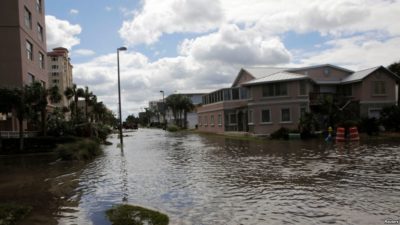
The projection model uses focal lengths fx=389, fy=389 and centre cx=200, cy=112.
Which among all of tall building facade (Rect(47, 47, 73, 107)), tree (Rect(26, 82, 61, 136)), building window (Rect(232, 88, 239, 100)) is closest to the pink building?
building window (Rect(232, 88, 239, 100))

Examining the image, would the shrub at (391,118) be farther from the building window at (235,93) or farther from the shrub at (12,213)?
the shrub at (12,213)

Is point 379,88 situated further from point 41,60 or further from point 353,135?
point 41,60

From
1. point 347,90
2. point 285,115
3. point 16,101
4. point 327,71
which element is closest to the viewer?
point 16,101

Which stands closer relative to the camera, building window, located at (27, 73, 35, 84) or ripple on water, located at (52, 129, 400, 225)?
ripple on water, located at (52, 129, 400, 225)

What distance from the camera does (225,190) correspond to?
492 inches

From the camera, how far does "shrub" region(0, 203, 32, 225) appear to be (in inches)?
346

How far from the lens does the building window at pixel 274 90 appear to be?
137ft

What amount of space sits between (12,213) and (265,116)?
3576cm

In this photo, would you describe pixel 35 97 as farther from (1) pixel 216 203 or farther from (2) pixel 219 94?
(2) pixel 219 94

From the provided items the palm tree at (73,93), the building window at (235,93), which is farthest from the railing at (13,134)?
the building window at (235,93)

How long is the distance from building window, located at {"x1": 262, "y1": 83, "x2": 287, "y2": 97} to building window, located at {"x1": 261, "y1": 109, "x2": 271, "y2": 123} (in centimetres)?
177

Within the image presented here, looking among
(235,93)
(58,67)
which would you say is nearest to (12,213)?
(235,93)

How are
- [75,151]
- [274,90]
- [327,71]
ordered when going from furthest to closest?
[327,71], [274,90], [75,151]

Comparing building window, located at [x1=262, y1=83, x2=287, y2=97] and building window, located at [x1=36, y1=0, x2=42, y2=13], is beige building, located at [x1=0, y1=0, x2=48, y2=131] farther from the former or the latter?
building window, located at [x1=262, y1=83, x2=287, y2=97]
